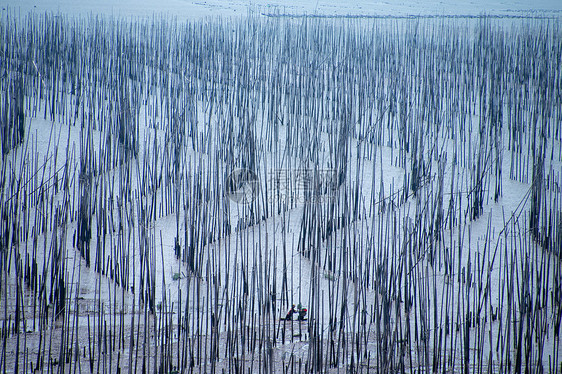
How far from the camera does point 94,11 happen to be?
675cm

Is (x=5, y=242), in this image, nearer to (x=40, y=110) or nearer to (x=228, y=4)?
(x=40, y=110)

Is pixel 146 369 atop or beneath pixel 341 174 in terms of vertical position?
beneath

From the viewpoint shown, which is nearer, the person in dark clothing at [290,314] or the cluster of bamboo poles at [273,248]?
the cluster of bamboo poles at [273,248]

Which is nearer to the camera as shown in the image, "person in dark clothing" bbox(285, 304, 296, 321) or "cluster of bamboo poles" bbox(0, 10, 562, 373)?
"cluster of bamboo poles" bbox(0, 10, 562, 373)

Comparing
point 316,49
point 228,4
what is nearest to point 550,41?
point 316,49

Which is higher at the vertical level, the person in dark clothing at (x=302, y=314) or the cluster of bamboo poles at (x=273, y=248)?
the cluster of bamboo poles at (x=273, y=248)

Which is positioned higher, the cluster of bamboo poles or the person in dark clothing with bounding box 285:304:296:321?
the cluster of bamboo poles

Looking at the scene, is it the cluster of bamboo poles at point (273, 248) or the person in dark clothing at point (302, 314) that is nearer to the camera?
the cluster of bamboo poles at point (273, 248)

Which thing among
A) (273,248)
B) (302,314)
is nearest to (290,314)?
(302,314)

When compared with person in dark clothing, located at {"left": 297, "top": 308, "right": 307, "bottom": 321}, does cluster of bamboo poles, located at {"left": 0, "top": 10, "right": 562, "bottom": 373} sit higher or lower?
higher

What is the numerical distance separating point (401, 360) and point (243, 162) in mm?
1239

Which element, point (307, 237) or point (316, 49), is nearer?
point (307, 237)

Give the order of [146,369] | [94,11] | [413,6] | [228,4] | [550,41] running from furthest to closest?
[413,6], [228,4], [94,11], [550,41], [146,369]

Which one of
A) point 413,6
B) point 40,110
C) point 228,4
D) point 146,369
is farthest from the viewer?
point 413,6
